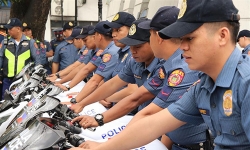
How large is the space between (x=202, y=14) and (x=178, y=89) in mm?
962

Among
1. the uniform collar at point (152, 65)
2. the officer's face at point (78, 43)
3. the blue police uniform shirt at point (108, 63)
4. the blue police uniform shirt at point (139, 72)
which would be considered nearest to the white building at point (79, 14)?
the officer's face at point (78, 43)

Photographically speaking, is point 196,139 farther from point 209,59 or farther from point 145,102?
point 209,59

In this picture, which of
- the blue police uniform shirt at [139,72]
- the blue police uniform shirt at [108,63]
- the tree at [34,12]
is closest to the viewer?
the blue police uniform shirt at [139,72]

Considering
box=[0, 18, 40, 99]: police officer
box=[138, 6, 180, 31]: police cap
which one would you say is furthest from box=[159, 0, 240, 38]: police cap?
box=[0, 18, 40, 99]: police officer

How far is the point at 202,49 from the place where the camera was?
1.95 metres

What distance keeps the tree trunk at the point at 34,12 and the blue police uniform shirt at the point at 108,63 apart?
267 inches

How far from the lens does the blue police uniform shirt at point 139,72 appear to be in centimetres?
349

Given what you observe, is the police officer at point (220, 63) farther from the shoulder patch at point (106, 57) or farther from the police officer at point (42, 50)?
the police officer at point (42, 50)

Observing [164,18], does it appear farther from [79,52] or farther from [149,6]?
[149,6]

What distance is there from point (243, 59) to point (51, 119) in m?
1.39

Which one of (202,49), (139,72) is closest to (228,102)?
(202,49)

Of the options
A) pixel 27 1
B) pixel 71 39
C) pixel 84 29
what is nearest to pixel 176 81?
pixel 84 29

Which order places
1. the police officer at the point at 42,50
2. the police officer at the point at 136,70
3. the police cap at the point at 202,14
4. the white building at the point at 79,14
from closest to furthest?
the police cap at the point at 202,14 < the police officer at the point at 136,70 < the police officer at the point at 42,50 < the white building at the point at 79,14

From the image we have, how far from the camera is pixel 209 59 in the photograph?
77.0 inches
